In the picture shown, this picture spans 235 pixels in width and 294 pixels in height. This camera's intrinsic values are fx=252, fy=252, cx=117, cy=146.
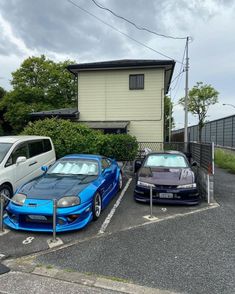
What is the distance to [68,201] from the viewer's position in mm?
4469

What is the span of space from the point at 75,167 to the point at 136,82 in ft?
34.1

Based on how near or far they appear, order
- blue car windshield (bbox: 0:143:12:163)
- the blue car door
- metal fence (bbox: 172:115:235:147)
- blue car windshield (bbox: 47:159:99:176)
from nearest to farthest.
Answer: the blue car door → blue car windshield (bbox: 47:159:99:176) → blue car windshield (bbox: 0:143:12:163) → metal fence (bbox: 172:115:235:147)

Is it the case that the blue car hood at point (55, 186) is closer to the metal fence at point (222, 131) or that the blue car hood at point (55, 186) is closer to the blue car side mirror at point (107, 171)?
the blue car side mirror at point (107, 171)

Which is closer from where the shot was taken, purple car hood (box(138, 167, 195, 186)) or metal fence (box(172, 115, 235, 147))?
purple car hood (box(138, 167, 195, 186))

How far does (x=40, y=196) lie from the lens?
4.61m

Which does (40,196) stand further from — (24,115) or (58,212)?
(24,115)

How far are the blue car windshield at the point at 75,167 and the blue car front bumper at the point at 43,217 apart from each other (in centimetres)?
155

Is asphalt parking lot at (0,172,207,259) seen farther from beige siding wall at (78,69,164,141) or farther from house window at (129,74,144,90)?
house window at (129,74,144,90)

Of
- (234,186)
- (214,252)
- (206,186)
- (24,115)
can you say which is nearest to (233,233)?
(214,252)

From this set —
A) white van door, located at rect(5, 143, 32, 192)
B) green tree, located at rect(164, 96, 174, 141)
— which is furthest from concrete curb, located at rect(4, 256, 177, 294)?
green tree, located at rect(164, 96, 174, 141)

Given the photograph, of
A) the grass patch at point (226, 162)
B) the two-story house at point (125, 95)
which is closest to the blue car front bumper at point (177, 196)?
the grass patch at point (226, 162)

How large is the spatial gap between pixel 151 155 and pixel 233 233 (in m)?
3.72

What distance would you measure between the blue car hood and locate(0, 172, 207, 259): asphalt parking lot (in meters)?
0.69

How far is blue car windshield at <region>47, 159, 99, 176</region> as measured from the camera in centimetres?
598
